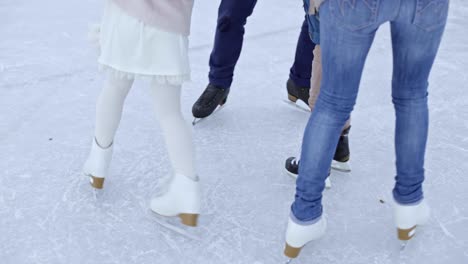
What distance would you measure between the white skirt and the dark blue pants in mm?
637

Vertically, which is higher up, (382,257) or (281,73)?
(382,257)

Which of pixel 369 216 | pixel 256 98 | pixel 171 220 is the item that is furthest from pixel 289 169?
pixel 256 98

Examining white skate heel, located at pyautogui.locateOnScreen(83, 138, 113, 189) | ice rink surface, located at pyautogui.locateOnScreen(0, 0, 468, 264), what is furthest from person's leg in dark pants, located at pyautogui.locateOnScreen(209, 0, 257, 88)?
white skate heel, located at pyautogui.locateOnScreen(83, 138, 113, 189)

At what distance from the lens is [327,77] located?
1.17m

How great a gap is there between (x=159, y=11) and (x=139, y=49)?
0.30 ft

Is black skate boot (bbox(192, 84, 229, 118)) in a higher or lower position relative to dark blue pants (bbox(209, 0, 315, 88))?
lower

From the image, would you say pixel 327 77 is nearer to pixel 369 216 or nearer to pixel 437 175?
pixel 369 216

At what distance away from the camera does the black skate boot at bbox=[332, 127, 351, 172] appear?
1.68 m

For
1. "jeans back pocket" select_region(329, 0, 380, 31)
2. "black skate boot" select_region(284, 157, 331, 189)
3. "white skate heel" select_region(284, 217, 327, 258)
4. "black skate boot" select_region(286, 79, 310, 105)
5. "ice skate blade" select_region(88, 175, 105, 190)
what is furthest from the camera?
"black skate boot" select_region(286, 79, 310, 105)

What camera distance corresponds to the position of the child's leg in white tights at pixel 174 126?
1.31m

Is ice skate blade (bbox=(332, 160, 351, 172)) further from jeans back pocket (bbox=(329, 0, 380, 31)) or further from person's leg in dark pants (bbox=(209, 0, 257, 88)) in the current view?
jeans back pocket (bbox=(329, 0, 380, 31))

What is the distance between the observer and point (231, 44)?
6.31 feet

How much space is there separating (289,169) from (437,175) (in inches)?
17.4

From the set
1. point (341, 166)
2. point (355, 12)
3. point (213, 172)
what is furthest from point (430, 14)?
point (213, 172)
